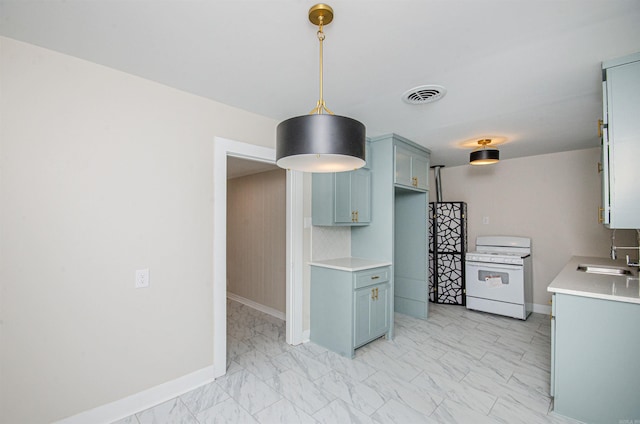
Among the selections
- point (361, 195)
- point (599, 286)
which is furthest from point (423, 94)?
point (599, 286)

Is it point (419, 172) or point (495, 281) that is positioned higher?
point (419, 172)

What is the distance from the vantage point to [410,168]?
3770 mm

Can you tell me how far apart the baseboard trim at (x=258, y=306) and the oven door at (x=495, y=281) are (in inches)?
110

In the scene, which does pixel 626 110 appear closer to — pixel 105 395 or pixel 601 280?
pixel 601 280

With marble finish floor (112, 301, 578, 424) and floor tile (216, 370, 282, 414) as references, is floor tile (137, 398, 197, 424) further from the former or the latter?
floor tile (216, 370, 282, 414)

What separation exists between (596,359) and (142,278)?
10.3 ft

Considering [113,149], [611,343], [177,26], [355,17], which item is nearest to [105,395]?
[113,149]

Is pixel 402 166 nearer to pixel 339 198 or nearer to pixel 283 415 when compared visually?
pixel 339 198

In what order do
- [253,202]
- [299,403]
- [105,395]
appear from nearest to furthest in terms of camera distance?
[105,395] < [299,403] < [253,202]

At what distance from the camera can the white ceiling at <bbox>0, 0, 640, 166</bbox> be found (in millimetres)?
1500

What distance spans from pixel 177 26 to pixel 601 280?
11.4 feet

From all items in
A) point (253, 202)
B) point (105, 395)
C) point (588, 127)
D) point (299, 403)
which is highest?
point (588, 127)

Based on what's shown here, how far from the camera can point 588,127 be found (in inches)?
127

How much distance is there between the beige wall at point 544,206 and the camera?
4.10 meters
